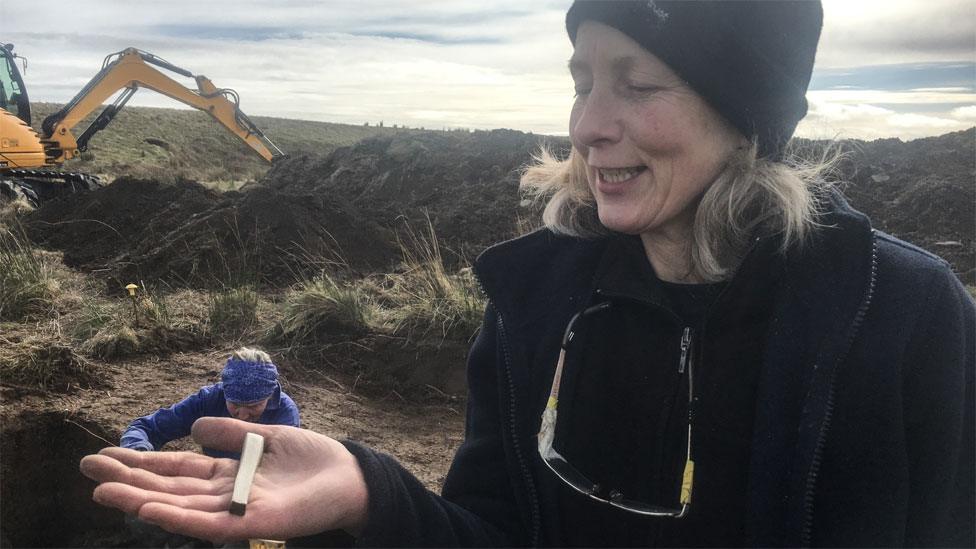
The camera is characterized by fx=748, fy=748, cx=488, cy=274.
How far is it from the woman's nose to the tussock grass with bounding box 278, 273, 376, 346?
479cm

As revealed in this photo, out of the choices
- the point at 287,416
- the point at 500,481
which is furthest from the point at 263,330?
the point at 500,481

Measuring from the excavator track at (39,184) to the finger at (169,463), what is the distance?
14.3m

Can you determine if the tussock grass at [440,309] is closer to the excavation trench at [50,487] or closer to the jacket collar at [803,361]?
the excavation trench at [50,487]

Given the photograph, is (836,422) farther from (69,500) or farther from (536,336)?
(69,500)

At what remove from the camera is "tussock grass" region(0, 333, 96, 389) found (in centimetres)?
462

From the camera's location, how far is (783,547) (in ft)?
4.78

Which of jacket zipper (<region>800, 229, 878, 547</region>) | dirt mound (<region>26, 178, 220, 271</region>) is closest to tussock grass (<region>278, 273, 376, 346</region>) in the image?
dirt mound (<region>26, 178, 220, 271</region>)

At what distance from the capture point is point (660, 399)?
160cm

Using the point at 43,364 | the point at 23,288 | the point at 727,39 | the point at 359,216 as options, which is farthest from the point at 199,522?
the point at 359,216

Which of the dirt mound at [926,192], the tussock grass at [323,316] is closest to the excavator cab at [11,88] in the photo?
the tussock grass at [323,316]

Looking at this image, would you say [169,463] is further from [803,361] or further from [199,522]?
[803,361]

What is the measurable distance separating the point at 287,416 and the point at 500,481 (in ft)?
7.66

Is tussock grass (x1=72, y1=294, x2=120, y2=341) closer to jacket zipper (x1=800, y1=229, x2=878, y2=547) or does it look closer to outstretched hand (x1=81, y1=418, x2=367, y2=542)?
outstretched hand (x1=81, y1=418, x2=367, y2=542)

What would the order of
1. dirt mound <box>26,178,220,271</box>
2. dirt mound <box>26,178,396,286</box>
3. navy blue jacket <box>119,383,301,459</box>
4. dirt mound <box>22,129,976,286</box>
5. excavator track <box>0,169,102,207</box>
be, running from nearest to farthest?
navy blue jacket <box>119,383,301,459</box>, dirt mound <box>26,178,396,286</box>, dirt mound <box>22,129,976,286</box>, dirt mound <box>26,178,220,271</box>, excavator track <box>0,169,102,207</box>
